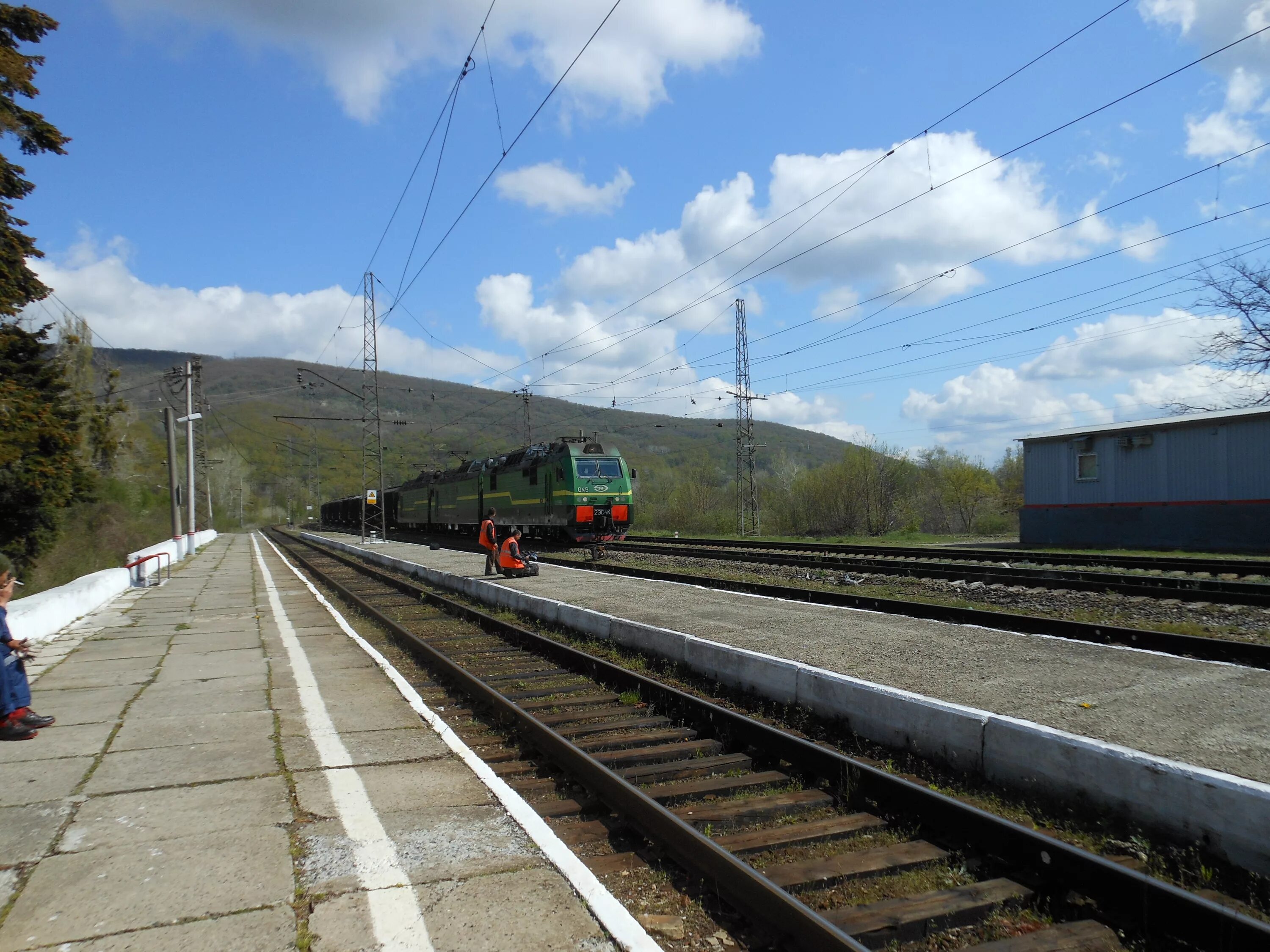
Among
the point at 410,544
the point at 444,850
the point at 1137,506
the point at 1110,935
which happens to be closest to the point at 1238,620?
the point at 1110,935

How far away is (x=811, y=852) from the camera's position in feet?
13.3

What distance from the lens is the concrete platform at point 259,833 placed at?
10.7 feet

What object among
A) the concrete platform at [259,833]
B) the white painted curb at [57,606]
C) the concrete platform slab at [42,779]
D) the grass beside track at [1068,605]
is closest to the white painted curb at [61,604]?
the white painted curb at [57,606]

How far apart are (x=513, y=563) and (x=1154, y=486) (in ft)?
58.9

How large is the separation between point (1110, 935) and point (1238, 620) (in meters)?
9.32

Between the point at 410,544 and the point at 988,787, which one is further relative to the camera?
the point at 410,544

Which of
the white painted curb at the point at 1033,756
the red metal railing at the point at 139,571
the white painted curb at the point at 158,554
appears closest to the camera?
the white painted curb at the point at 1033,756

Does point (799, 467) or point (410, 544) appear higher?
point (799, 467)

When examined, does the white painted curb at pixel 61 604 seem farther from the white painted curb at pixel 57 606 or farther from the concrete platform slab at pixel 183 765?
the concrete platform slab at pixel 183 765

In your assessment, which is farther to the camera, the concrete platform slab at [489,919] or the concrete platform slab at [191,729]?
the concrete platform slab at [191,729]

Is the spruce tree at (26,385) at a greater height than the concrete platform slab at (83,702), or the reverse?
the spruce tree at (26,385)

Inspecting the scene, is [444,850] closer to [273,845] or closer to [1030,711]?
[273,845]

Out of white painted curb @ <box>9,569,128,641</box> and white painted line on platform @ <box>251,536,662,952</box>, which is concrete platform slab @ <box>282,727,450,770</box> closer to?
white painted line on platform @ <box>251,536,662,952</box>

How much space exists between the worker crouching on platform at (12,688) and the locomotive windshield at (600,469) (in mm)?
19466
